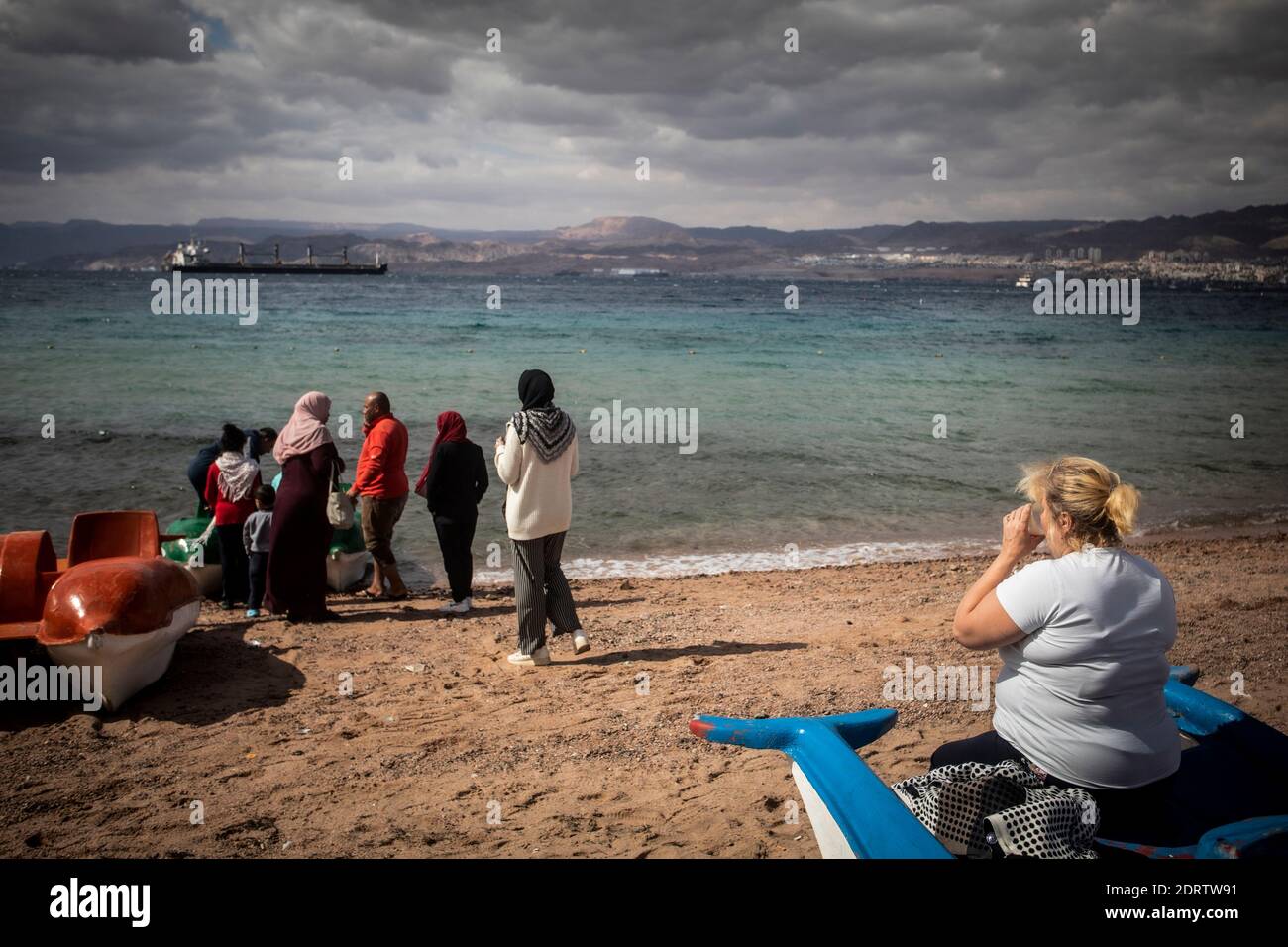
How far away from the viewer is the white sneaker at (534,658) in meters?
6.30

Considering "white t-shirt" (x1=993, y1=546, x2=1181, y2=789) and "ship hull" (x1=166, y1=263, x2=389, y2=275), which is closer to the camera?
"white t-shirt" (x1=993, y1=546, x2=1181, y2=789)

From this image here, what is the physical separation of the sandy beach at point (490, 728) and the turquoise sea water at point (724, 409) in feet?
10.7

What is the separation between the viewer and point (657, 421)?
65.5ft

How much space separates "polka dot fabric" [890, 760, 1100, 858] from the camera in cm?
247

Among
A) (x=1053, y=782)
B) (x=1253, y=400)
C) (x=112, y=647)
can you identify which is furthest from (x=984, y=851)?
(x=1253, y=400)

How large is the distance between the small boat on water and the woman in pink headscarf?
1.16 metres

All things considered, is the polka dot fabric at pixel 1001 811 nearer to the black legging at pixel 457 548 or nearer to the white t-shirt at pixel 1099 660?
the white t-shirt at pixel 1099 660

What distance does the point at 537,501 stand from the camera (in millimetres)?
6039
